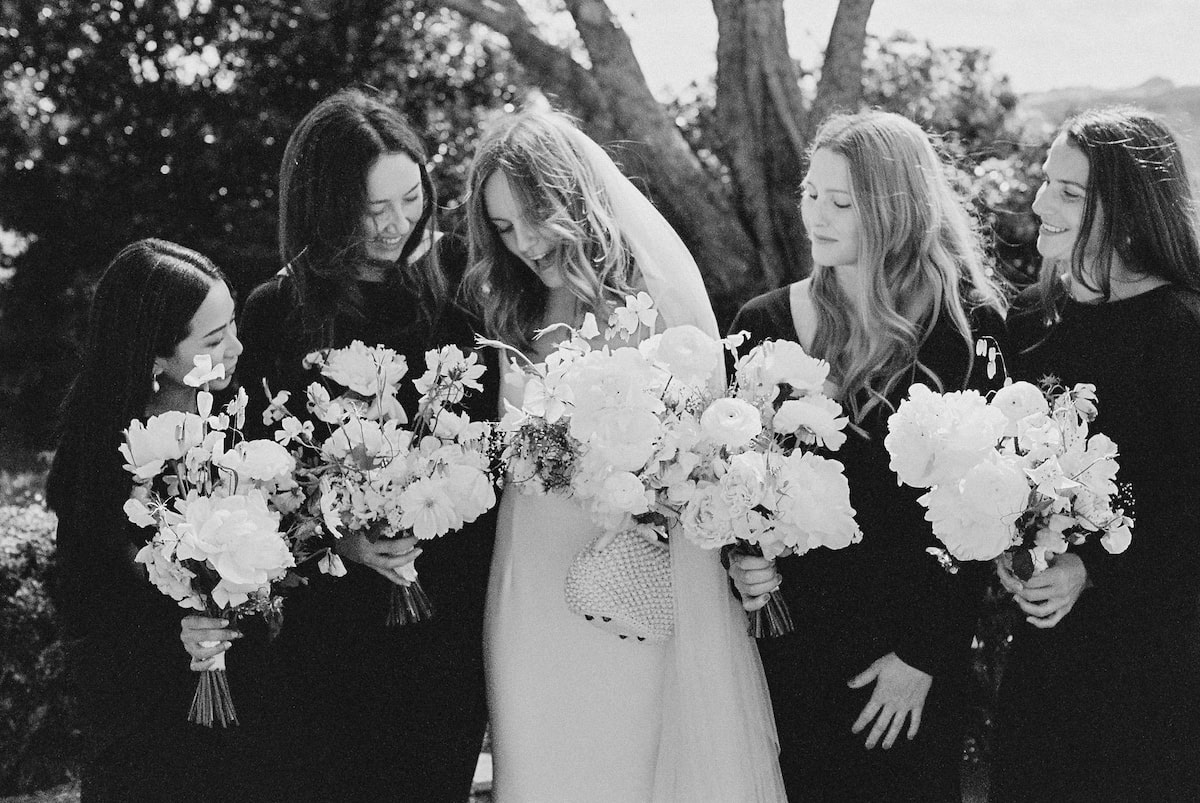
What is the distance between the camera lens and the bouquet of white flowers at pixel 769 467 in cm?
262

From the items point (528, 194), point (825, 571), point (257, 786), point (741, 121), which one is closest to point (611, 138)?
point (741, 121)

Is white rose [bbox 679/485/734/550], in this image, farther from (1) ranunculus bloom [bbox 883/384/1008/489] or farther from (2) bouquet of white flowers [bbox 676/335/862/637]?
(1) ranunculus bloom [bbox 883/384/1008/489]

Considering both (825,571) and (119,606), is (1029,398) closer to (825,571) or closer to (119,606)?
(825,571)

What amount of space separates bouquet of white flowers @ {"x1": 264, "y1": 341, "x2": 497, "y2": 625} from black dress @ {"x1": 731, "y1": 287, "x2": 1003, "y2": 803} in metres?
0.84

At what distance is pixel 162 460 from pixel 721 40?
12.2ft

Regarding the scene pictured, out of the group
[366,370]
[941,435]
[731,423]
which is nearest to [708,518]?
[731,423]

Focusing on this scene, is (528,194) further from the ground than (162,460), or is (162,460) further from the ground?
(528,194)

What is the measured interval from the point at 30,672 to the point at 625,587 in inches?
114

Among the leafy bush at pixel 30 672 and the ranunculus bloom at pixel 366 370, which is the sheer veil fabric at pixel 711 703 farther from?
the leafy bush at pixel 30 672

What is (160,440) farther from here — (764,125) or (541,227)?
(764,125)

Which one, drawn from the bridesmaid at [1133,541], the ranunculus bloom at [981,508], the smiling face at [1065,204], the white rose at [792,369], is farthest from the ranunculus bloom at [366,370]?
the smiling face at [1065,204]

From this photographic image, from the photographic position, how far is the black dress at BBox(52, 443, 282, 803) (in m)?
2.91

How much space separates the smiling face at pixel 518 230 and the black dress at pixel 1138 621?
4.67 ft

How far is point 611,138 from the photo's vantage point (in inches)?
225
